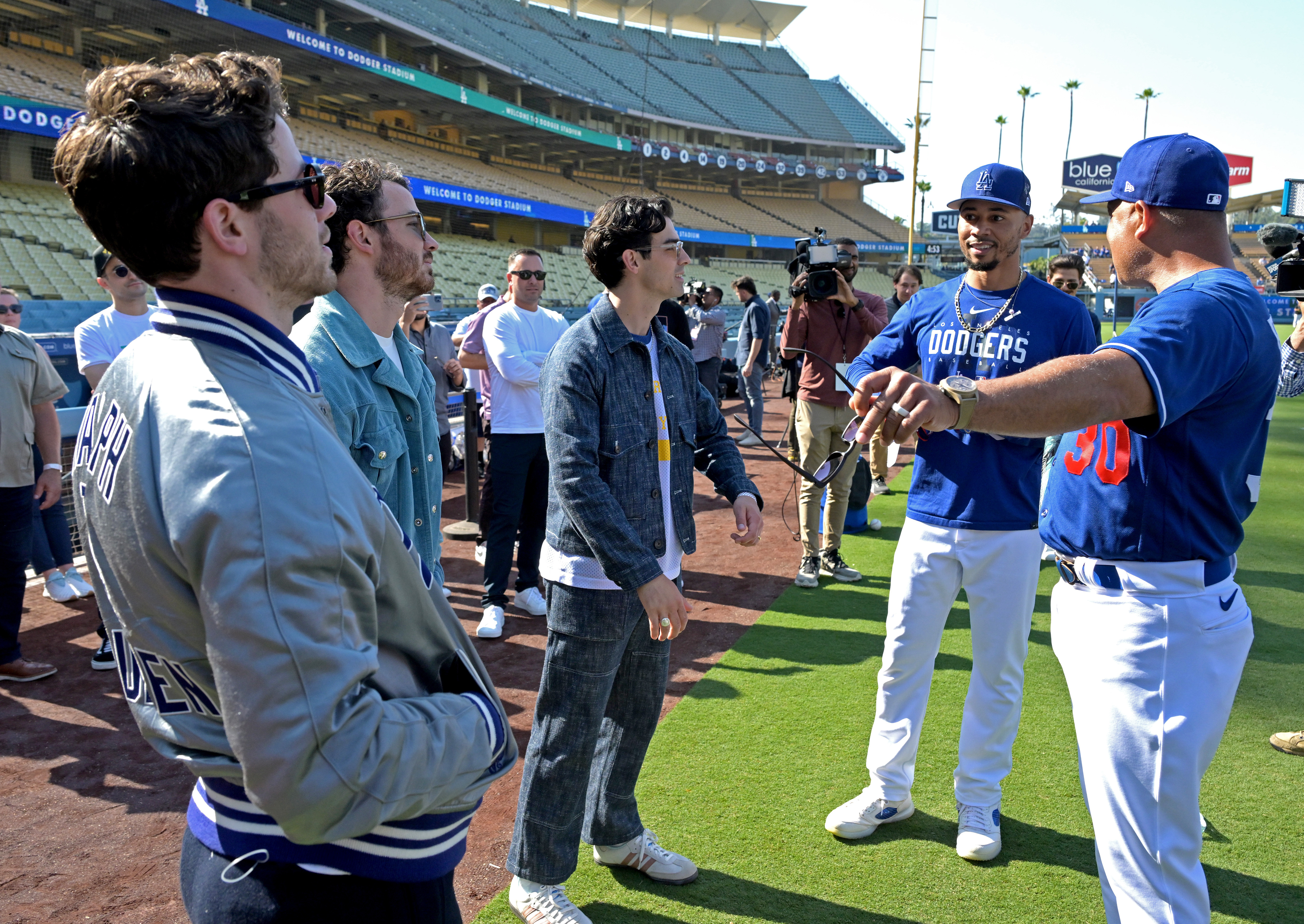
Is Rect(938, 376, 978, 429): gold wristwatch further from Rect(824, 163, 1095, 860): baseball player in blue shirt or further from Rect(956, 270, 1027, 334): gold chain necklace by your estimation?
Rect(956, 270, 1027, 334): gold chain necklace

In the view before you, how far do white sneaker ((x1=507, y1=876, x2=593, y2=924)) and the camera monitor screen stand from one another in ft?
11.9

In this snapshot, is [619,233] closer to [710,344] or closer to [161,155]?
[161,155]

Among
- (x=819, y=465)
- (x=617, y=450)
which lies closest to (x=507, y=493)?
(x=819, y=465)

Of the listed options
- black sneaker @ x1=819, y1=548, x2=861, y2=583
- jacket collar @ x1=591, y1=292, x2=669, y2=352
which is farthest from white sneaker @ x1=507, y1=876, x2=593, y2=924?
black sneaker @ x1=819, y1=548, x2=861, y2=583

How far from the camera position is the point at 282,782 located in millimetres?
989

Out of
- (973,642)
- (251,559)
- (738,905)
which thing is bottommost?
(738,905)

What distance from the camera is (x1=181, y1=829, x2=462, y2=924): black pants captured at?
118 cm

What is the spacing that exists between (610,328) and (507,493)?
9.35ft

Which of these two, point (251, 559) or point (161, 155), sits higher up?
point (161, 155)

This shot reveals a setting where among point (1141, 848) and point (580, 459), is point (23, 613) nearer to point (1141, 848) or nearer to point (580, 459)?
point (580, 459)

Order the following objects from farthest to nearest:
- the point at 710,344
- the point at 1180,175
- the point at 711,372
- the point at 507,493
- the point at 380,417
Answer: the point at 711,372
the point at 710,344
the point at 507,493
the point at 380,417
the point at 1180,175

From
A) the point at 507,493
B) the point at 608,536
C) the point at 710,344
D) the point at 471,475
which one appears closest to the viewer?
the point at 608,536

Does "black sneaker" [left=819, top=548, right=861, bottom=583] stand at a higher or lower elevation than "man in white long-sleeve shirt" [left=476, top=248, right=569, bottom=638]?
lower

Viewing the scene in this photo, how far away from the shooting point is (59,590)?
17.4ft
